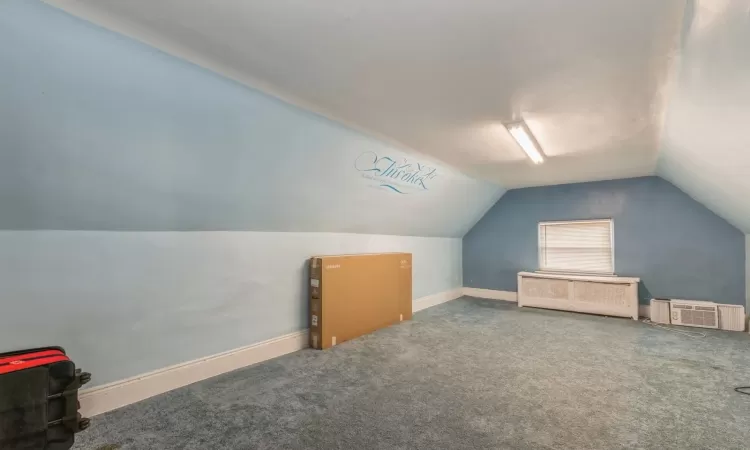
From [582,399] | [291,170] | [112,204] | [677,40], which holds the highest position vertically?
[677,40]

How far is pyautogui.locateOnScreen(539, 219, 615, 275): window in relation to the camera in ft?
19.8

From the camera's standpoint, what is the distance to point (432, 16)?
1.65 meters

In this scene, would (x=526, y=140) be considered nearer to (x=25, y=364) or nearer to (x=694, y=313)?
(x=694, y=313)

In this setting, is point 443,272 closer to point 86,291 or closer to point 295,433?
point 295,433

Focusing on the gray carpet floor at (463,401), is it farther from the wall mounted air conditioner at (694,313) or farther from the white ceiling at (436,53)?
the white ceiling at (436,53)

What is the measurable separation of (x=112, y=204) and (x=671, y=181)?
277 inches

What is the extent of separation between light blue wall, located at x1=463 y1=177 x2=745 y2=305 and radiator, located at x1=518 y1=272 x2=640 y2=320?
0.41 meters

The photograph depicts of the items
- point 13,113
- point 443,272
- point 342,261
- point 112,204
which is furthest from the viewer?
point 443,272

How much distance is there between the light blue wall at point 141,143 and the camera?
1.72 meters

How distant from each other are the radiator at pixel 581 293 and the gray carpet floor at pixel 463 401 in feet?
4.13

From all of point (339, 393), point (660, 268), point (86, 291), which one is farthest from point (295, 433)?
point (660, 268)

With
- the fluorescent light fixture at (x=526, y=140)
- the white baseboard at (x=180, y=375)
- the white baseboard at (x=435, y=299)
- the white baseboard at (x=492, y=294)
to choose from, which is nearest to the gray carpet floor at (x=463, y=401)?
the white baseboard at (x=180, y=375)

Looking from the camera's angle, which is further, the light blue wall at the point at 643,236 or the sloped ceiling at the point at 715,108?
the light blue wall at the point at 643,236

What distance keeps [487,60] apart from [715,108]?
4.91ft
